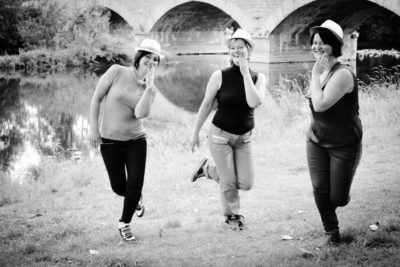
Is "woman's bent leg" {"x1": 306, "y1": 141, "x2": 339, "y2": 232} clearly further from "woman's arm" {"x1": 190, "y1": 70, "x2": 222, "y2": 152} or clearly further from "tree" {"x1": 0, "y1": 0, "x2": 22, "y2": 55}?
"tree" {"x1": 0, "y1": 0, "x2": 22, "y2": 55}

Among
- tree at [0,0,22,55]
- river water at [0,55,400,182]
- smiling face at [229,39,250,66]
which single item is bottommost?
river water at [0,55,400,182]

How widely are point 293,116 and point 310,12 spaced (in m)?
12.8

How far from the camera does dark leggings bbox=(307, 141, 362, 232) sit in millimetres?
2945

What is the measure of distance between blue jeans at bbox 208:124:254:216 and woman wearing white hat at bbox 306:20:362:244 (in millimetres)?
670

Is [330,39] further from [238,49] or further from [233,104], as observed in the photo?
[233,104]

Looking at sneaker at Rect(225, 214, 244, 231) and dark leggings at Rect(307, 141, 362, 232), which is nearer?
dark leggings at Rect(307, 141, 362, 232)

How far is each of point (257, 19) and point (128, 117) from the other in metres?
19.0

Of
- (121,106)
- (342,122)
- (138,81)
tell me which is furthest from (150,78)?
(342,122)

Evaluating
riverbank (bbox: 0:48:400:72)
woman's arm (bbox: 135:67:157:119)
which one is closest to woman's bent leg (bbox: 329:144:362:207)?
woman's arm (bbox: 135:67:157:119)

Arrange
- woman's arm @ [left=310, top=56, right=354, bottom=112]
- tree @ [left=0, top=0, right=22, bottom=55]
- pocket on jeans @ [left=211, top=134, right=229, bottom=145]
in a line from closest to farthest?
woman's arm @ [left=310, top=56, right=354, bottom=112] < pocket on jeans @ [left=211, top=134, right=229, bottom=145] < tree @ [left=0, top=0, right=22, bottom=55]

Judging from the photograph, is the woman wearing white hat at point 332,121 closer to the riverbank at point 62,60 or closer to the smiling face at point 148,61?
Result: the smiling face at point 148,61

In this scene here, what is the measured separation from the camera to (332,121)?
9.67 ft

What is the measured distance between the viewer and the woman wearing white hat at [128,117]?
3396mm

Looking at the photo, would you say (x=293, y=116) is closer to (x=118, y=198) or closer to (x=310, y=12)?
(x=118, y=198)
